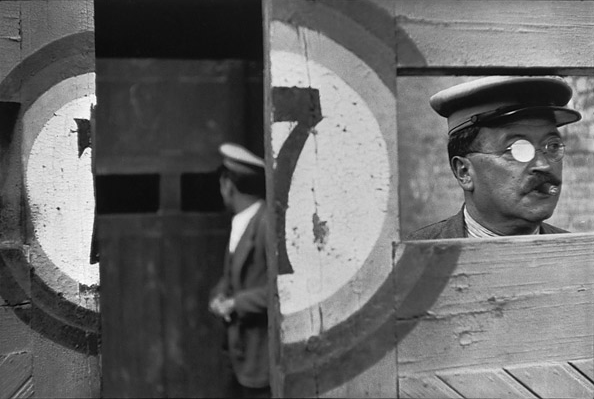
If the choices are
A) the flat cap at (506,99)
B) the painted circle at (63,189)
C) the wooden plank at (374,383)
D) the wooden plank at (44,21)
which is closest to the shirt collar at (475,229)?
the flat cap at (506,99)

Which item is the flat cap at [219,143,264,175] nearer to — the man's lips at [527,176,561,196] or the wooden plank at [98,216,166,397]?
the wooden plank at [98,216,166,397]

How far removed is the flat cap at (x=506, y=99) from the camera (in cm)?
202

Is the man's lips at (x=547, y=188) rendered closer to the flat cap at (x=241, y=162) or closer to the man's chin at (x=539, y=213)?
the man's chin at (x=539, y=213)

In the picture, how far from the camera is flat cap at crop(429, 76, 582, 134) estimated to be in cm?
202

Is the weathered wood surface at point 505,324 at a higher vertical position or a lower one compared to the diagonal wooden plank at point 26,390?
higher

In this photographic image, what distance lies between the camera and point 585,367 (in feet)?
6.43

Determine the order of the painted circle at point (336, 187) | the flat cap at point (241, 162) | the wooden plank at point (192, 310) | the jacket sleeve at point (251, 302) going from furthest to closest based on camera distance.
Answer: the wooden plank at point (192, 310), the flat cap at point (241, 162), the jacket sleeve at point (251, 302), the painted circle at point (336, 187)

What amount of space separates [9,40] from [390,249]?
1092mm

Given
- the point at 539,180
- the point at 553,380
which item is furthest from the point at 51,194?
the point at 553,380

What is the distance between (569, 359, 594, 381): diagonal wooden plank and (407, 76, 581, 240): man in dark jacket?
1.23 feet

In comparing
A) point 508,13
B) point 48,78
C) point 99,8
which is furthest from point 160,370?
point 508,13

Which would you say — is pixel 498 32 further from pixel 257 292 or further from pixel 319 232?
pixel 257 292

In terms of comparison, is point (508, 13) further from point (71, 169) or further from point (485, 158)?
point (71, 169)

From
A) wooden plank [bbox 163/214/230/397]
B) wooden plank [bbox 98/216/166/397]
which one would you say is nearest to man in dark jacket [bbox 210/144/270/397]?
wooden plank [bbox 163/214/230/397]
